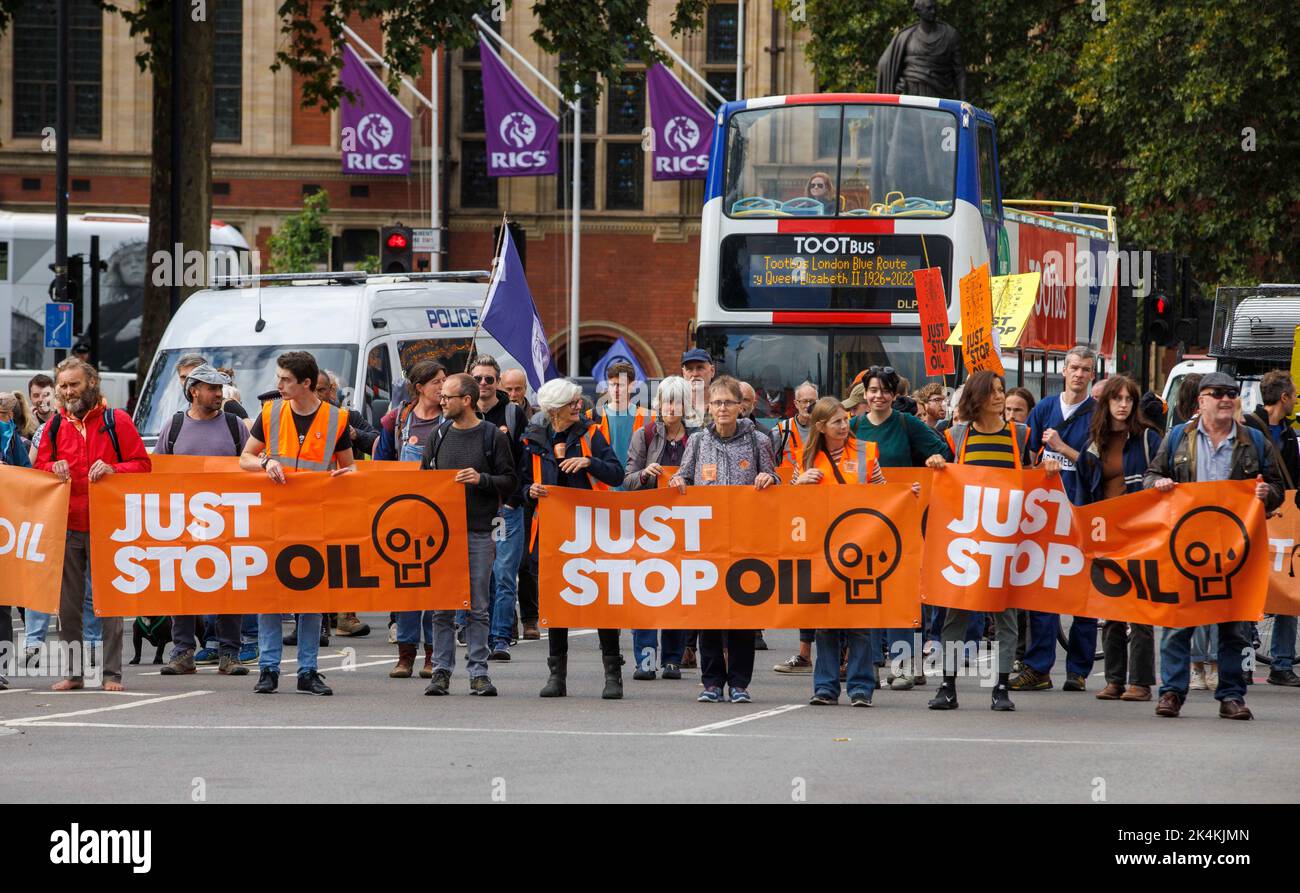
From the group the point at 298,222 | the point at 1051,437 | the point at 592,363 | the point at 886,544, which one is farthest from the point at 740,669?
the point at 592,363

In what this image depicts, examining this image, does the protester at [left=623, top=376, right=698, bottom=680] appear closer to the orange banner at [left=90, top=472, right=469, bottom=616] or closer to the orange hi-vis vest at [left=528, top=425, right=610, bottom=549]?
the orange hi-vis vest at [left=528, top=425, right=610, bottom=549]

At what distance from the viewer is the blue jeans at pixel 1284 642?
1429cm

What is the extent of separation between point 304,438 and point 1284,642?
6164 mm

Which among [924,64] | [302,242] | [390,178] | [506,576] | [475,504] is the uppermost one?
[390,178]

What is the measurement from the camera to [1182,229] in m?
37.1

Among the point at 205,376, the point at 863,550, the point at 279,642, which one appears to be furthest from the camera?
the point at 205,376

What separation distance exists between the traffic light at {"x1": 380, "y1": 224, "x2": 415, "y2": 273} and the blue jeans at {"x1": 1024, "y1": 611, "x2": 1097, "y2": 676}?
10975 millimetres

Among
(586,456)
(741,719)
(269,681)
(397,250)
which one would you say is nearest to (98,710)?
(269,681)

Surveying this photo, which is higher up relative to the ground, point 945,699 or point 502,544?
point 502,544

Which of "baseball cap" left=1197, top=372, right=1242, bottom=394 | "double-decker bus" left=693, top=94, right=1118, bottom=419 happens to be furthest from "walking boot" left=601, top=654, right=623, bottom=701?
"double-decker bus" left=693, top=94, right=1118, bottom=419

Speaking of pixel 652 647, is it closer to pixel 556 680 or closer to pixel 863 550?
pixel 556 680

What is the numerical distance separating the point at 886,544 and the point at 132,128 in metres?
37.8

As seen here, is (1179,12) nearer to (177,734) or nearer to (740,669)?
(740,669)

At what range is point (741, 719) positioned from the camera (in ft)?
38.0
